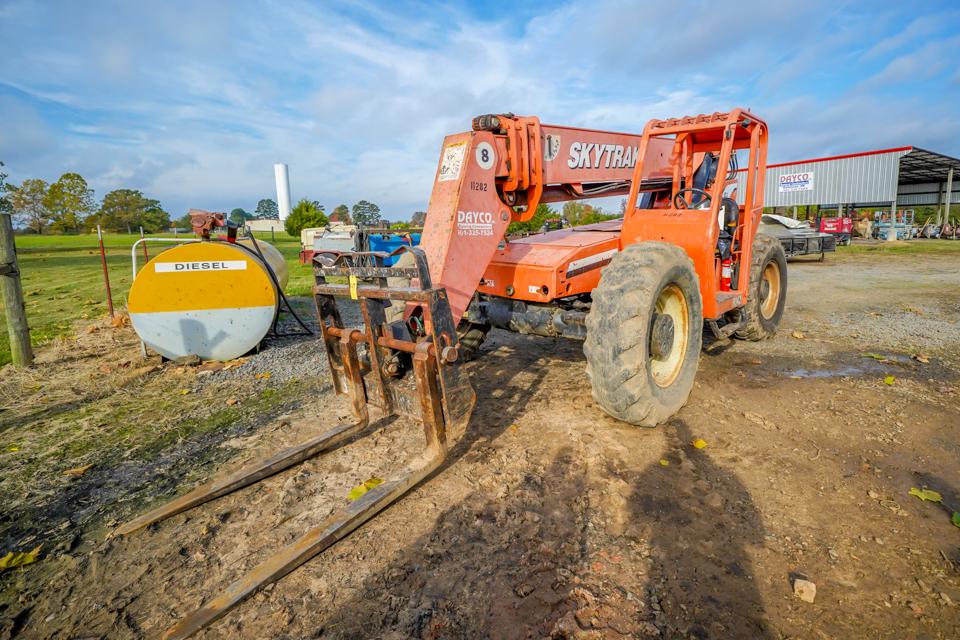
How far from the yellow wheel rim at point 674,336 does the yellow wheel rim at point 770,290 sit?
126 inches

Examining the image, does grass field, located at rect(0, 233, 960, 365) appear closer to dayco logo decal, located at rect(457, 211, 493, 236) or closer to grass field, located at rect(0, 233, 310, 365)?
grass field, located at rect(0, 233, 310, 365)

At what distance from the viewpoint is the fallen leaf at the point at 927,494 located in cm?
316

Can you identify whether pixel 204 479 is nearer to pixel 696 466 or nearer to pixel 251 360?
pixel 251 360

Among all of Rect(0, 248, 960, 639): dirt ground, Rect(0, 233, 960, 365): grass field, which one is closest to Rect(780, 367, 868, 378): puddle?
Rect(0, 248, 960, 639): dirt ground

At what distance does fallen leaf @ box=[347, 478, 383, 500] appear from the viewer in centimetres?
338

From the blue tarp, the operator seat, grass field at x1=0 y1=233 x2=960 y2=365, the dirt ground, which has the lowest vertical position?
the dirt ground

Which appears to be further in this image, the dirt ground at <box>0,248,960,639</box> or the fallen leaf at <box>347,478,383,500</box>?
the fallen leaf at <box>347,478,383,500</box>

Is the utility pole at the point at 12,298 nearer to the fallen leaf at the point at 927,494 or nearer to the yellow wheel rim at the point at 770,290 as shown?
the fallen leaf at the point at 927,494

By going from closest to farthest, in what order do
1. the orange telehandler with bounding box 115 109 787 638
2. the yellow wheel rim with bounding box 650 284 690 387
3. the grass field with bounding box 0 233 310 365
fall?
the orange telehandler with bounding box 115 109 787 638
the yellow wheel rim with bounding box 650 284 690 387
the grass field with bounding box 0 233 310 365

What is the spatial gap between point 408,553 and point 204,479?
1.87 m

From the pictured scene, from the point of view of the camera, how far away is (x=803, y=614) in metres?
2.33

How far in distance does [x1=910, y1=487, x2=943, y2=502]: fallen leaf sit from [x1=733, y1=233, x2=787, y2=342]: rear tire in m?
3.37

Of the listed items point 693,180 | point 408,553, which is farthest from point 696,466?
point 693,180

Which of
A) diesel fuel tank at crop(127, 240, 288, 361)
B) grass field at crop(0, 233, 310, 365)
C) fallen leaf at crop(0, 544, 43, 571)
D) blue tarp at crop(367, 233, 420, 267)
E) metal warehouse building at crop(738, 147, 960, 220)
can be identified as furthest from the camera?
metal warehouse building at crop(738, 147, 960, 220)
